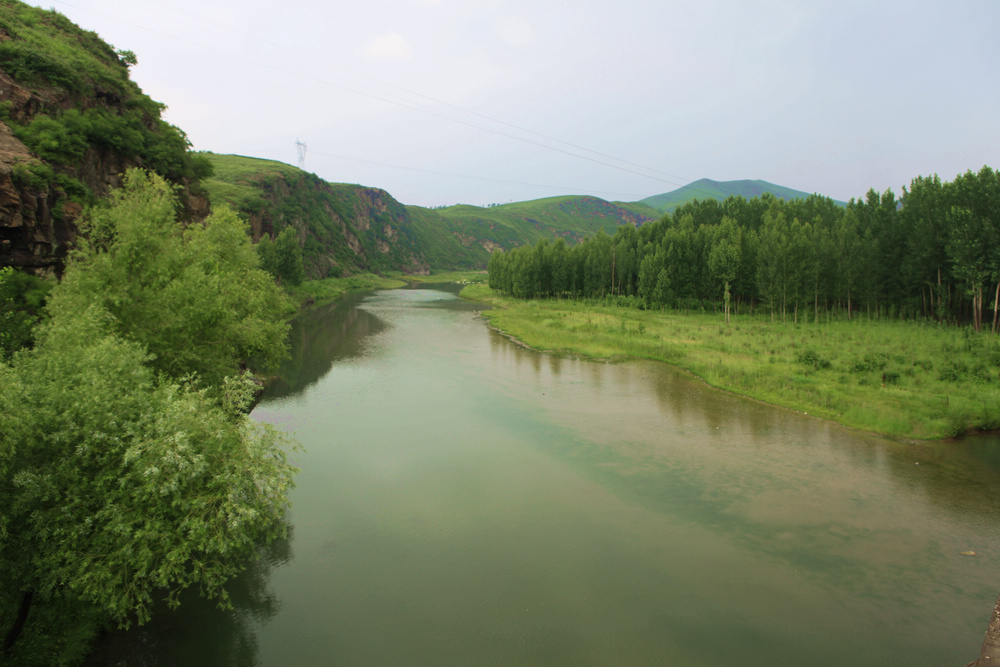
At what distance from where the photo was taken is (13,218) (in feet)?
62.5

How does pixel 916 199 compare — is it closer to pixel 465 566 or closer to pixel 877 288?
pixel 877 288

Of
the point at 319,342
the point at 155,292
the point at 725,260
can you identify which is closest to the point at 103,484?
the point at 155,292

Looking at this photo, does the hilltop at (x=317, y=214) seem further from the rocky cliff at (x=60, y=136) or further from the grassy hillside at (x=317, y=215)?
the rocky cliff at (x=60, y=136)

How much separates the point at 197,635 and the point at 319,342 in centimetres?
3887

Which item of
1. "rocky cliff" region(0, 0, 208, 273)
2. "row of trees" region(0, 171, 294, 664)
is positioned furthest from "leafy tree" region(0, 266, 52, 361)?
"rocky cliff" region(0, 0, 208, 273)

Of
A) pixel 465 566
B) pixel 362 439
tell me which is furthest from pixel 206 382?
pixel 465 566

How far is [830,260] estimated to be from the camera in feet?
191

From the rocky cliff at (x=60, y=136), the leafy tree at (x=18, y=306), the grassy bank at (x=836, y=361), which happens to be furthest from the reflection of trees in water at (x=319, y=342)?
the grassy bank at (x=836, y=361)

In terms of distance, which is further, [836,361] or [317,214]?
[317,214]

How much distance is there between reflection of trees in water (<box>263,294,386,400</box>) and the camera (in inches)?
1308

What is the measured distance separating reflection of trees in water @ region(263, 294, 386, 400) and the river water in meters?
5.57

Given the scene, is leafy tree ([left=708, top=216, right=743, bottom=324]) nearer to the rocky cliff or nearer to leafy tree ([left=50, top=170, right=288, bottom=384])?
the rocky cliff

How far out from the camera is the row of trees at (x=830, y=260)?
150ft

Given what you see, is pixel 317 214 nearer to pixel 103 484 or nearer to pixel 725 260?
pixel 725 260
